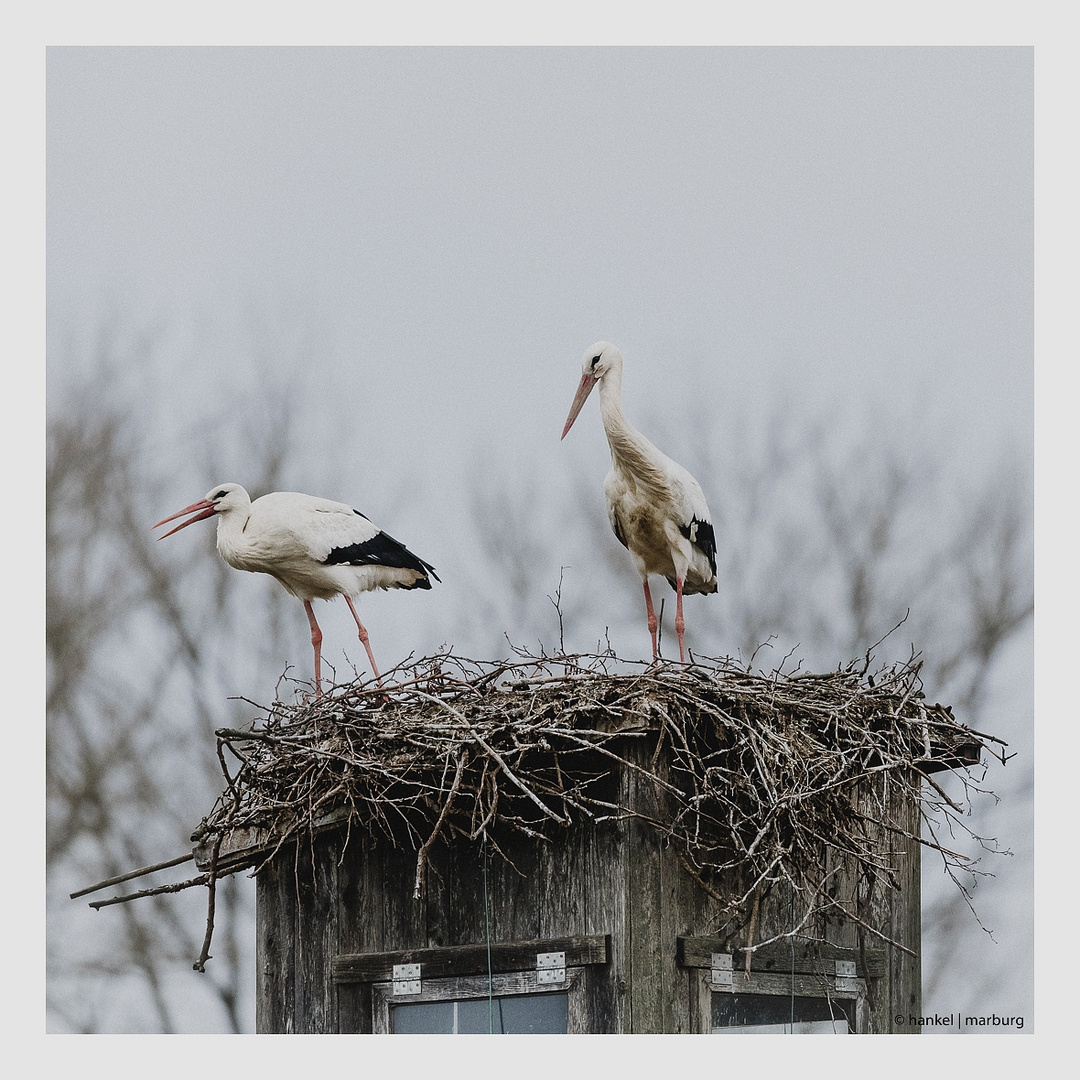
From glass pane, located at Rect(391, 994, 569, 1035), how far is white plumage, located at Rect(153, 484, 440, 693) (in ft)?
8.03

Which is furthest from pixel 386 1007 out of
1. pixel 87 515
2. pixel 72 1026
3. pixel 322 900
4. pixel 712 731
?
pixel 87 515

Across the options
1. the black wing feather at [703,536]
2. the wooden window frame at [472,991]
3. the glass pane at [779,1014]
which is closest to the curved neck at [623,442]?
the black wing feather at [703,536]

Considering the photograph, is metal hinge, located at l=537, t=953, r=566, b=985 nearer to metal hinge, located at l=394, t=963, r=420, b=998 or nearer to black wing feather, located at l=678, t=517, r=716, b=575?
metal hinge, located at l=394, t=963, r=420, b=998

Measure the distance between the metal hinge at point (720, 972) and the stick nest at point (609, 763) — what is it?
0.64 feet

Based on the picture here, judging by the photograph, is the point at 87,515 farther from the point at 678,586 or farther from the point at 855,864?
the point at 855,864

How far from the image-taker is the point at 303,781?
20.1 feet

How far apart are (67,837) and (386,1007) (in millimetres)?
7307

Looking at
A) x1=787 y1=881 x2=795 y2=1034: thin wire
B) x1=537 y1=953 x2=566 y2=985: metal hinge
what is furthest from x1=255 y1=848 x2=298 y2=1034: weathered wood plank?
x1=787 y1=881 x2=795 y2=1034: thin wire

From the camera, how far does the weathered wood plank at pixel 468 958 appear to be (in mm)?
5660

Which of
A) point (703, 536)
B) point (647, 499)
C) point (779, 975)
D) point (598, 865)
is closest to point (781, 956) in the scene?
point (779, 975)

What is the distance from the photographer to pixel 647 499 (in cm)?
823

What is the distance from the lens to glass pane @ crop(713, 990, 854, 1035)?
5.85m

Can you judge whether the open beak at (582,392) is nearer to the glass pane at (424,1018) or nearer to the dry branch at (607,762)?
the dry branch at (607,762)

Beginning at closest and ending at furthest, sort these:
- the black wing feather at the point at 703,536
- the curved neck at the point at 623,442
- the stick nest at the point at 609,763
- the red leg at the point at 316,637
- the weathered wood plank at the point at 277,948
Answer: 1. the stick nest at the point at 609,763
2. the weathered wood plank at the point at 277,948
3. the curved neck at the point at 623,442
4. the black wing feather at the point at 703,536
5. the red leg at the point at 316,637
